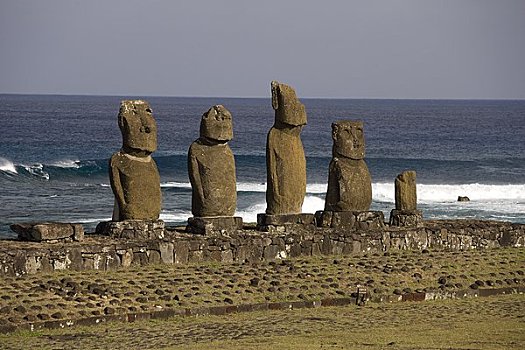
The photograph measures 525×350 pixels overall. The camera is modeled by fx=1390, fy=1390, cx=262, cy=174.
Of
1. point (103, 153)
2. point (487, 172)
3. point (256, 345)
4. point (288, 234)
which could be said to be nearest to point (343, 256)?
point (288, 234)

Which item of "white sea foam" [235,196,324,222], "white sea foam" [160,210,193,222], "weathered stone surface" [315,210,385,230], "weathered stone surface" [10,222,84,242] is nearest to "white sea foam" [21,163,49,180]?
"white sea foam" [235,196,324,222]

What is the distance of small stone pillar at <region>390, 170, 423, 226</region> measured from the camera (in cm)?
2611

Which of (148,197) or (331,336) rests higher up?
(148,197)

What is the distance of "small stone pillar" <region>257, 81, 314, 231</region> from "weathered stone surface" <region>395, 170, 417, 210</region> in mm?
2163

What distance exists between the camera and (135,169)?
23.5 metres

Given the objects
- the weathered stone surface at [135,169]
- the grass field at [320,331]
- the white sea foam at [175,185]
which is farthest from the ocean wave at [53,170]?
the grass field at [320,331]

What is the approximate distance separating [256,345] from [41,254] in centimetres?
475

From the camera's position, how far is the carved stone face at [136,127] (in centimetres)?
2348

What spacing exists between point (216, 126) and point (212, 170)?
77 centimetres

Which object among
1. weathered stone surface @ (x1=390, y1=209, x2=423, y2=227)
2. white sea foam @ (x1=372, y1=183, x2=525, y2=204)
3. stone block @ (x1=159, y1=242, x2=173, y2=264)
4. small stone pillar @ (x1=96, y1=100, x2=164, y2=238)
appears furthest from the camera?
white sea foam @ (x1=372, y1=183, x2=525, y2=204)

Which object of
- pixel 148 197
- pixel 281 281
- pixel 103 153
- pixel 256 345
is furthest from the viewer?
pixel 103 153

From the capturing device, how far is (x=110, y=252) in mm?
22062

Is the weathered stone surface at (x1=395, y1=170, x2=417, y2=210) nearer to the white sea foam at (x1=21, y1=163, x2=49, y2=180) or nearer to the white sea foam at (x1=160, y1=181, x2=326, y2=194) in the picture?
the white sea foam at (x1=160, y1=181, x2=326, y2=194)

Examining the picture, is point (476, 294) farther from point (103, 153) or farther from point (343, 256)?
point (103, 153)
